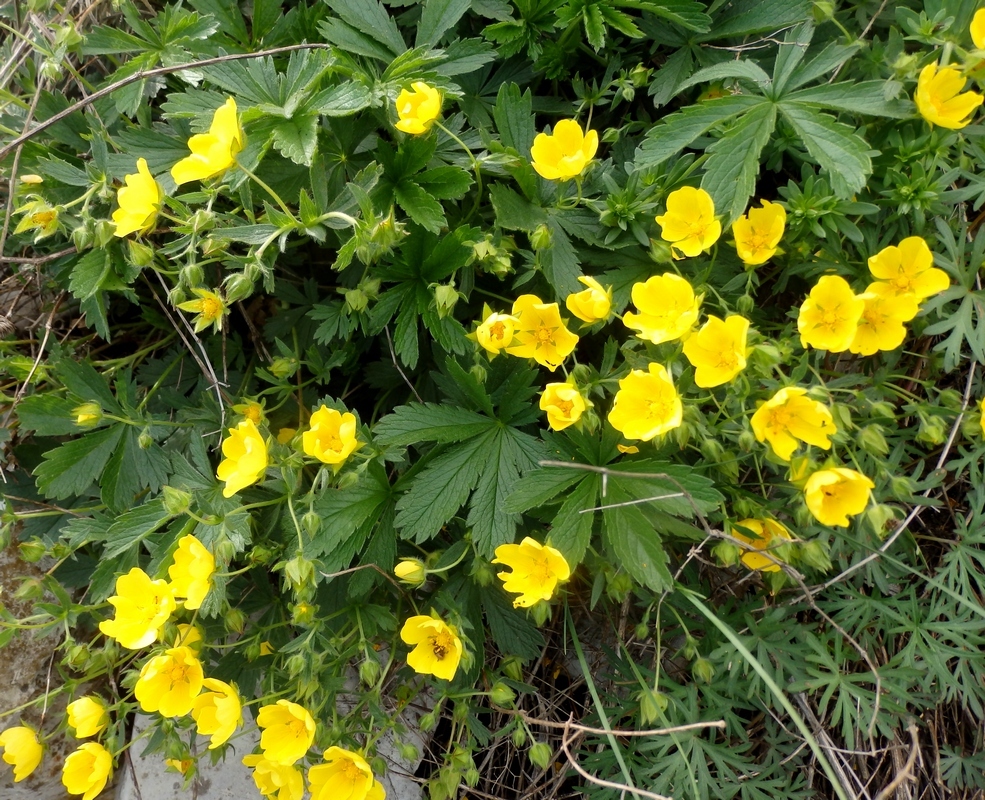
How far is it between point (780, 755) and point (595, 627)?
1.87ft

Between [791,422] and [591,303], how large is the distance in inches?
18.2

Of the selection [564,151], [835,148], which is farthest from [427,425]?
[835,148]

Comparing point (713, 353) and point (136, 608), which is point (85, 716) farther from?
point (713, 353)

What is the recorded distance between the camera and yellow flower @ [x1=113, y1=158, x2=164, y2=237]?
1701mm

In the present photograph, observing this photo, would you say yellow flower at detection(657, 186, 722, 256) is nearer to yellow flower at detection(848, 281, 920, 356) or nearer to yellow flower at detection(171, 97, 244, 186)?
yellow flower at detection(848, 281, 920, 356)

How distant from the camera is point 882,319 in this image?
1505 mm

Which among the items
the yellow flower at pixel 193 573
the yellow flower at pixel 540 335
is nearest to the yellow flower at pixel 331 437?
the yellow flower at pixel 193 573

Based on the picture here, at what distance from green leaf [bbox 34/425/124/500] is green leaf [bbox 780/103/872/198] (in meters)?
1.86

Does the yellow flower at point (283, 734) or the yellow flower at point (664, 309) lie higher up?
the yellow flower at point (664, 309)

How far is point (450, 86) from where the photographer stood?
68.9 inches

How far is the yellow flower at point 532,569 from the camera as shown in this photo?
1.53m

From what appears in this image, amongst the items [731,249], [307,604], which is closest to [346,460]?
[307,604]

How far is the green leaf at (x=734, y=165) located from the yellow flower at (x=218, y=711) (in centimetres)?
148

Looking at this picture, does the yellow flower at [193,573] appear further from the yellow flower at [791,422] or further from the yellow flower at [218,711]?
the yellow flower at [791,422]
